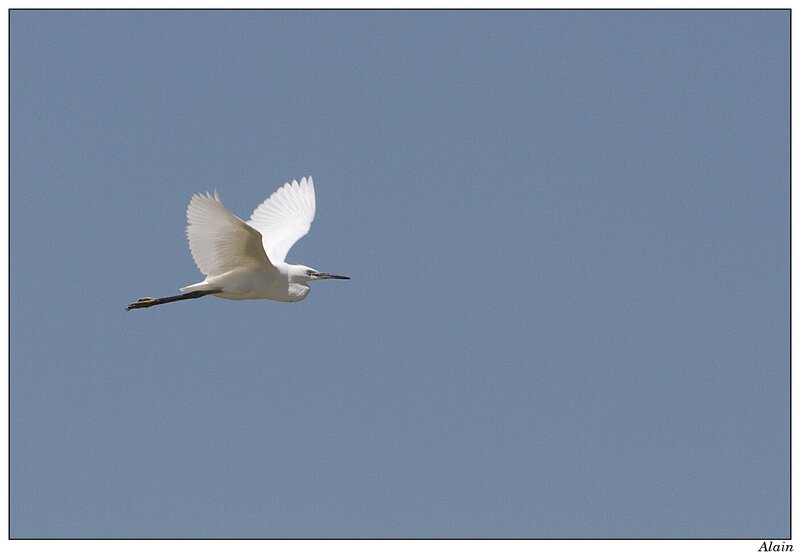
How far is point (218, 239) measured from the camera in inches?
600

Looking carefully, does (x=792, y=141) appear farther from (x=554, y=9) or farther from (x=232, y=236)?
(x=232, y=236)

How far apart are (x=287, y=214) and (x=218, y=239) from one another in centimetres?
348

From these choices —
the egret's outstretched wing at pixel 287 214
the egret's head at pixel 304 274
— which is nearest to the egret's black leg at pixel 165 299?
the egret's head at pixel 304 274

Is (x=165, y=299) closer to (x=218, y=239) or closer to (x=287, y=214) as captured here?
(x=218, y=239)

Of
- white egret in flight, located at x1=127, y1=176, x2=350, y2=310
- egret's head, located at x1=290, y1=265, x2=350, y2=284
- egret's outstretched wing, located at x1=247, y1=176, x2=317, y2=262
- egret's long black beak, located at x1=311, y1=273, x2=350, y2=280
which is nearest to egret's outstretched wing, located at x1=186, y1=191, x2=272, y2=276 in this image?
white egret in flight, located at x1=127, y1=176, x2=350, y2=310

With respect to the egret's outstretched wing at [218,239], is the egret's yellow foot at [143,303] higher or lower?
lower

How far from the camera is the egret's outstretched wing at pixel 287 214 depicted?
1833cm

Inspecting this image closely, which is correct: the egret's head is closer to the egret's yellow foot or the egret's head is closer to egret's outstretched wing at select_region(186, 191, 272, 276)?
egret's outstretched wing at select_region(186, 191, 272, 276)

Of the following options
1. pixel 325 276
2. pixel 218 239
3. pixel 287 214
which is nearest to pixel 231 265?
pixel 218 239

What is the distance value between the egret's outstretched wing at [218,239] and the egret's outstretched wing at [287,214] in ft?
8.44

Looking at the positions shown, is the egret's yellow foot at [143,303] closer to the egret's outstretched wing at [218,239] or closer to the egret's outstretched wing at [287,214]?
the egret's outstretched wing at [218,239]
